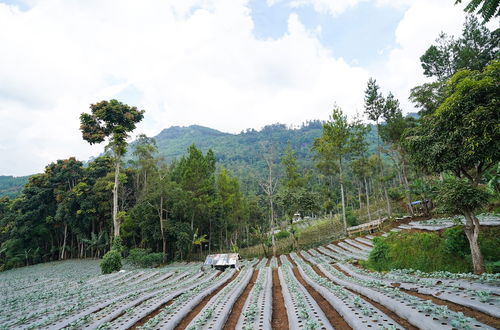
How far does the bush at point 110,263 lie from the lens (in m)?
12.1

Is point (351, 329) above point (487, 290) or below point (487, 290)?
below

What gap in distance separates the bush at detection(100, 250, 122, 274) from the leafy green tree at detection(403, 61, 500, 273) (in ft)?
47.6

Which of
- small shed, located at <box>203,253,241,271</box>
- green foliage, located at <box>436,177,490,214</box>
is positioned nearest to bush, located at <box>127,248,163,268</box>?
small shed, located at <box>203,253,241,271</box>

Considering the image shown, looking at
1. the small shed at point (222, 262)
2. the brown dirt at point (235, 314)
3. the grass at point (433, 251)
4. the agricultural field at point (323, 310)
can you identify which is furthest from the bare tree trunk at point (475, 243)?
the small shed at point (222, 262)

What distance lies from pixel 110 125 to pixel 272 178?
12.2 meters

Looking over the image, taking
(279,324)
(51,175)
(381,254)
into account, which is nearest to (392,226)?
(381,254)

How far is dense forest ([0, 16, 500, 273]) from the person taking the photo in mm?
6011

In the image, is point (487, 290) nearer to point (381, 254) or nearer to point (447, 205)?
point (447, 205)

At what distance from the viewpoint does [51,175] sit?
2644cm

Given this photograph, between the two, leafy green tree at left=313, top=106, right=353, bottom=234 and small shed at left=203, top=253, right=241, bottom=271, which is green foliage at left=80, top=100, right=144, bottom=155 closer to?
small shed at left=203, top=253, right=241, bottom=271

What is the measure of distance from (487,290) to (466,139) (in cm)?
365

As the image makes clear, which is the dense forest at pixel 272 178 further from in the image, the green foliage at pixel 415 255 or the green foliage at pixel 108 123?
the green foliage at pixel 415 255

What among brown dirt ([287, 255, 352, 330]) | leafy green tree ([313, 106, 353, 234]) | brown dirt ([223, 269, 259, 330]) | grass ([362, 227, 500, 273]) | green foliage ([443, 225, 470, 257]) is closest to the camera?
brown dirt ([287, 255, 352, 330])

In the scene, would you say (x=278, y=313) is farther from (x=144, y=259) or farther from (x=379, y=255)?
(x=144, y=259)
